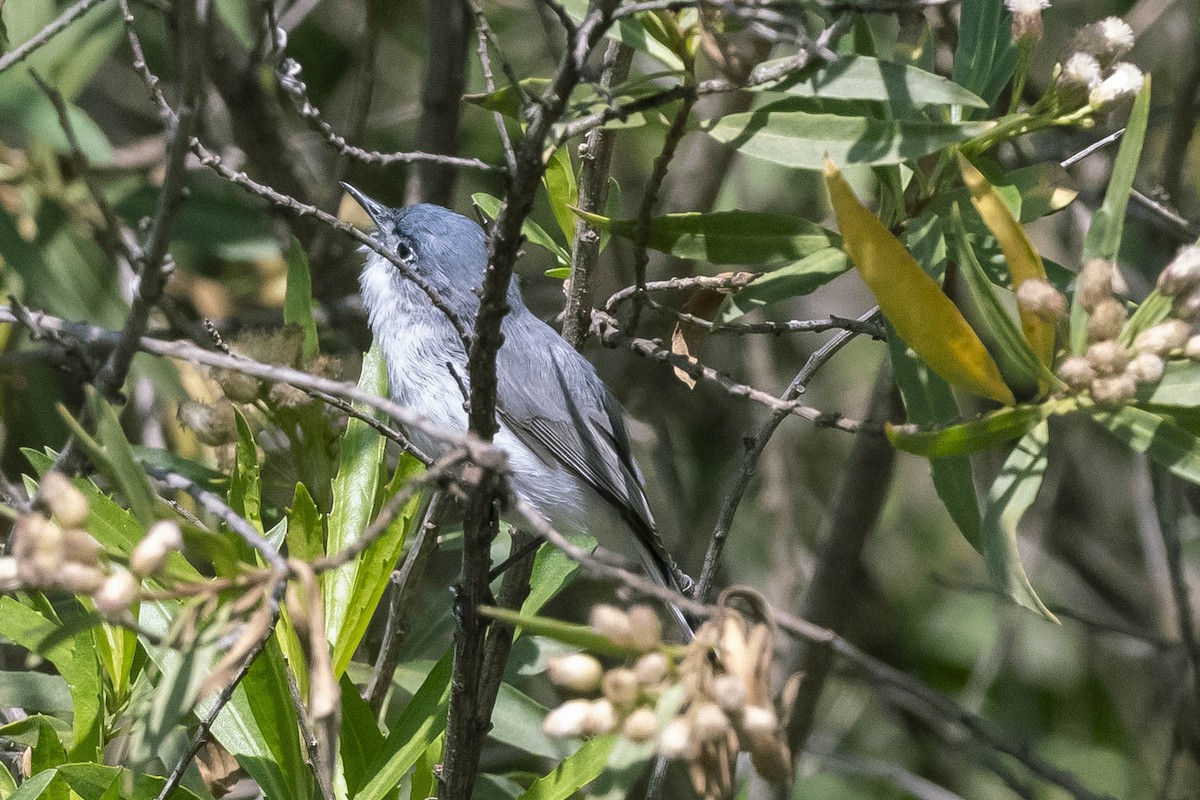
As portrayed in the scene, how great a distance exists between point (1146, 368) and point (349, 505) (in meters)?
1.20

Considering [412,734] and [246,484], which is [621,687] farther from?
[246,484]

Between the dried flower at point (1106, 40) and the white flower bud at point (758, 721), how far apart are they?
0.99 metres

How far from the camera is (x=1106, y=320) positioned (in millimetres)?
1276

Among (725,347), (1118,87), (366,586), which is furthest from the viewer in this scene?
(725,347)

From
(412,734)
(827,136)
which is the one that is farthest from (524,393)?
(827,136)

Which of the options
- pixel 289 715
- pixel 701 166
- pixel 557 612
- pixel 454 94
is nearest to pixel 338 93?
pixel 454 94

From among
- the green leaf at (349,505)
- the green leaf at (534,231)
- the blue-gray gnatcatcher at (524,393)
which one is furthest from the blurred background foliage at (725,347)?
the green leaf at (534,231)

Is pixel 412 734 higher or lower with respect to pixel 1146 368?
lower

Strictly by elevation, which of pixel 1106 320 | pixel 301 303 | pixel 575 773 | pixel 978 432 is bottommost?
pixel 575 773

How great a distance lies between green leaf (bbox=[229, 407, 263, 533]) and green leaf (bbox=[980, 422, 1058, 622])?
1097mm

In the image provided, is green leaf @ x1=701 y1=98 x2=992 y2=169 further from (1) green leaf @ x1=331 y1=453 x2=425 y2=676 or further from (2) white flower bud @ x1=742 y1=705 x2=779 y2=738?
(1) green leaf @ x1=331 y1=453 x2=425 y2=676

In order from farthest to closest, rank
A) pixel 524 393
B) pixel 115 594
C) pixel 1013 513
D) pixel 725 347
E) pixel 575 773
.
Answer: pixel 725 347
pixel 524 393
pixel 575 773
pixel 1013 513
pixel 115 594

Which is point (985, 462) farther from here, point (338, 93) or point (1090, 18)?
point (338, 93)

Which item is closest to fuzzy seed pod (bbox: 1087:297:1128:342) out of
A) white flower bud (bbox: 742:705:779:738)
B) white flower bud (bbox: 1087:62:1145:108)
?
white flower bud (bbox: 1087:62:1145:108)
